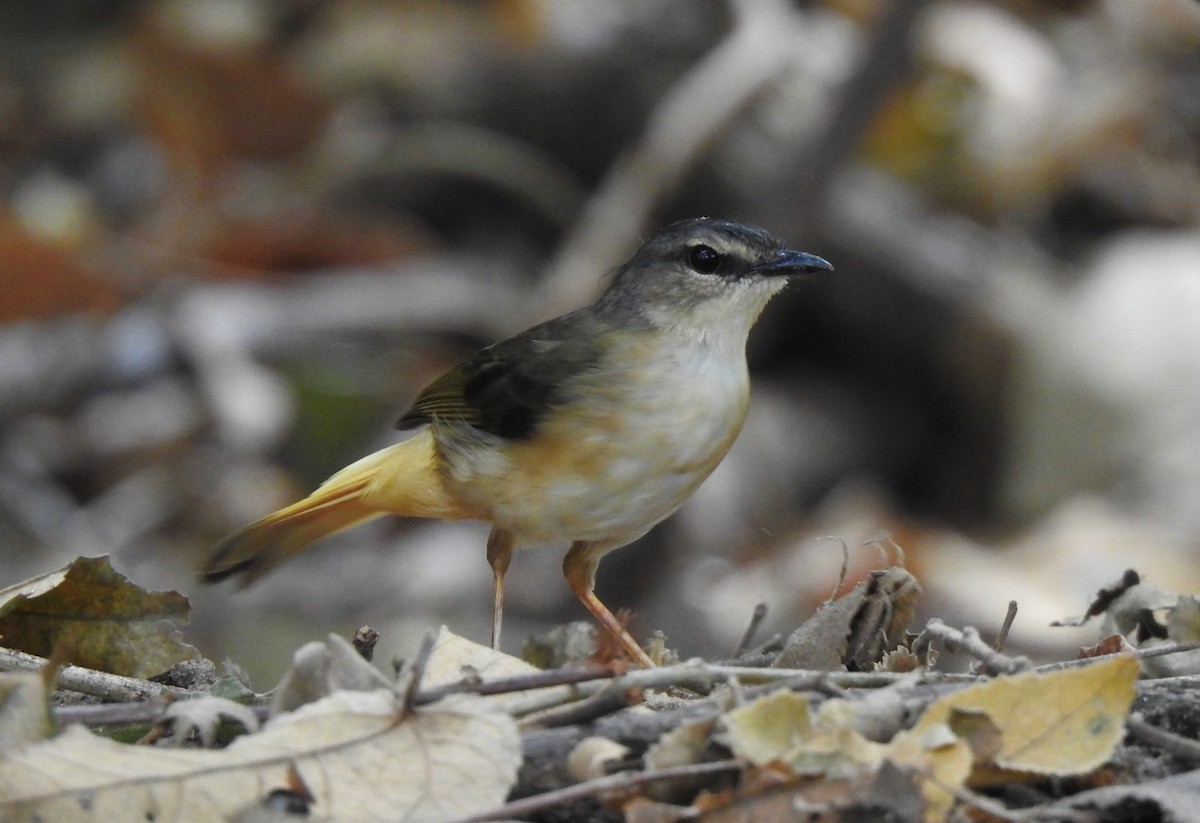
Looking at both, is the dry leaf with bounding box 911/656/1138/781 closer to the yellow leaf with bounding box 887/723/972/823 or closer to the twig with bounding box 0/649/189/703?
the yellow leaf with bounding box 887/723/972/823

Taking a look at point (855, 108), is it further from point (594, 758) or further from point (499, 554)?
point (594, 758)

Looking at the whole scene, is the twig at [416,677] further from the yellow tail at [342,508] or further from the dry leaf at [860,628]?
the yellow tail at [342,508]

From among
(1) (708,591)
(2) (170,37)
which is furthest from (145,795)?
(2) (170,37)

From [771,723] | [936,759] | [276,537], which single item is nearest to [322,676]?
[771,723]

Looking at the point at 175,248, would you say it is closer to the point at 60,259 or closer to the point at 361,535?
the point at 60,259

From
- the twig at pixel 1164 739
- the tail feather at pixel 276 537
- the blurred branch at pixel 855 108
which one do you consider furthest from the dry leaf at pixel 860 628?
the blurred branch at pixel 855 108

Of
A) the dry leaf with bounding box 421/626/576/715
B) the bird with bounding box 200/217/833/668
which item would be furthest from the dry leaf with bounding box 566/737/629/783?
the bird with bounding box 200/217/833/668
